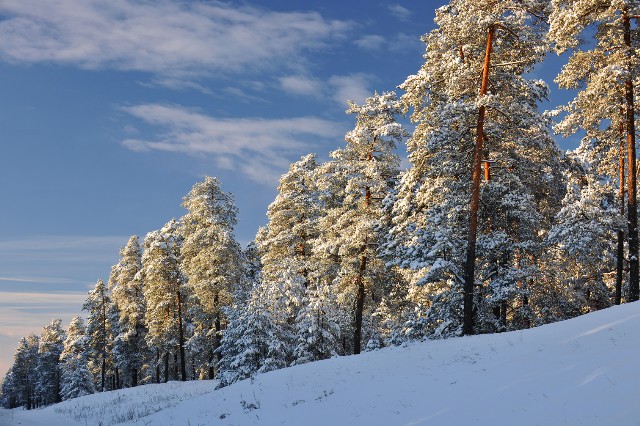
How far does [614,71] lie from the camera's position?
17828 millimetres

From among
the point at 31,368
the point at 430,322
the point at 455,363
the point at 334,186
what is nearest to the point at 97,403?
the point at 334,186

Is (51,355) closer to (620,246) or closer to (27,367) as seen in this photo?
(27,367)

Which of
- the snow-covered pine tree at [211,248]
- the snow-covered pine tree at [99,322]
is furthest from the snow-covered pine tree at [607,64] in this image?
the snow-covered pine tree at [99,322]

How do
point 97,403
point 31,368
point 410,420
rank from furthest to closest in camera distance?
1. point 31,368
2. point 97,403
3. point 410,420

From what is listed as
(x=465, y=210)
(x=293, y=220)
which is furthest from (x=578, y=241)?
(x=293, y=220)

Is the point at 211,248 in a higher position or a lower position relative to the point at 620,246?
lower

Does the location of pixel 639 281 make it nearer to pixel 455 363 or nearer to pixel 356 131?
pixel 455 363

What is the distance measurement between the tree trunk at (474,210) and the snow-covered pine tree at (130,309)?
34192 millimetres

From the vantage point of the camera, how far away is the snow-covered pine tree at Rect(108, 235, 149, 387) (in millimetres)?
44938

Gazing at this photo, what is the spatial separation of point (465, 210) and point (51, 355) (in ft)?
221

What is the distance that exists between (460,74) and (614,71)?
5.71 m

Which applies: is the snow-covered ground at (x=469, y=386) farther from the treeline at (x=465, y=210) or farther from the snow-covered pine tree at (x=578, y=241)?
the snow-covered pine tree at (x=578, y=241)

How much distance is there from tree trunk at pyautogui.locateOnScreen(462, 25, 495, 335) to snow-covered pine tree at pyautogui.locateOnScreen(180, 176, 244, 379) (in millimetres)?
19297

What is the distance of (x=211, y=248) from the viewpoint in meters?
32.8
